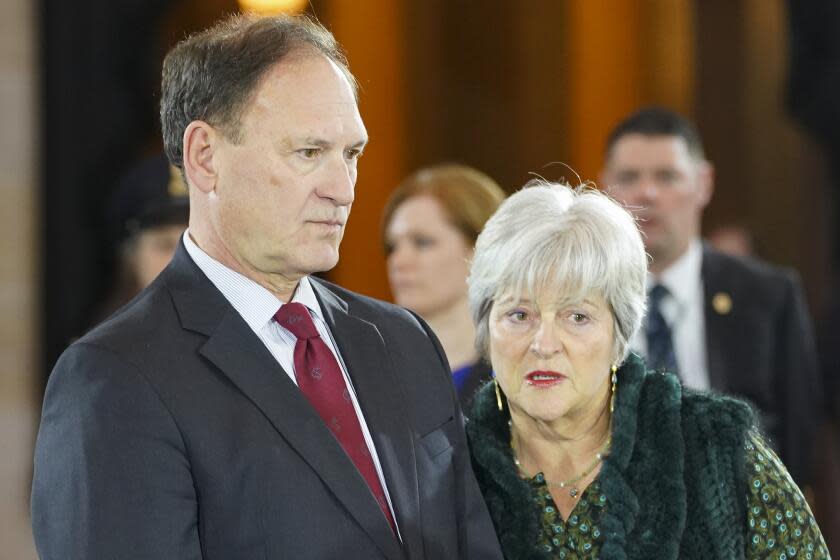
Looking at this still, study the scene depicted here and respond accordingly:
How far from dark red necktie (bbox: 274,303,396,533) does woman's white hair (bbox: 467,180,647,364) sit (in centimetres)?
42

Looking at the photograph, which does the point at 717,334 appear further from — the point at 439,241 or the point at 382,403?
the point at 382,403

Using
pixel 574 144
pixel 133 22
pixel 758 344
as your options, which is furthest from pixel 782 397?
pixel 133 22

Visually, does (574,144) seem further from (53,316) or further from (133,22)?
(53,316)

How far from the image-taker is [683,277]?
13.1 feet

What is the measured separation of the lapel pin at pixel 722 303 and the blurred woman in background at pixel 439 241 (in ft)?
2.30

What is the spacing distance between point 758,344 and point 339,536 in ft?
7.61

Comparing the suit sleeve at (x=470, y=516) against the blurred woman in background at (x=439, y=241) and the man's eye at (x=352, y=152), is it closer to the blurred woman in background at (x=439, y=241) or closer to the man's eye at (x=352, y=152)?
the man's eye at (x=352, y=152)

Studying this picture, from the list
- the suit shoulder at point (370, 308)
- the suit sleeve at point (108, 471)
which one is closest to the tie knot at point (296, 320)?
the suit shoulder at point (370, 308)

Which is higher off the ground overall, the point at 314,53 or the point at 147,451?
the point at 314,53

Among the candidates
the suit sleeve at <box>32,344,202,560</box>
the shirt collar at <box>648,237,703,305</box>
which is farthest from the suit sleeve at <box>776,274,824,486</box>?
the suit sleeve at <box>32,344,202,560</box>

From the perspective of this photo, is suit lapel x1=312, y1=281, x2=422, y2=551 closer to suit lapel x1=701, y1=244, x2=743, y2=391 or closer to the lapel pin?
suit lapel x1=701, y1=244, x2=743, y2=391

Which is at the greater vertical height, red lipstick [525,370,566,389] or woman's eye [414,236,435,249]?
woman's eye [414,236,435,249]

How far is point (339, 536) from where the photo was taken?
182cm

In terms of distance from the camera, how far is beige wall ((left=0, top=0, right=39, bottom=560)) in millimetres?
4691
